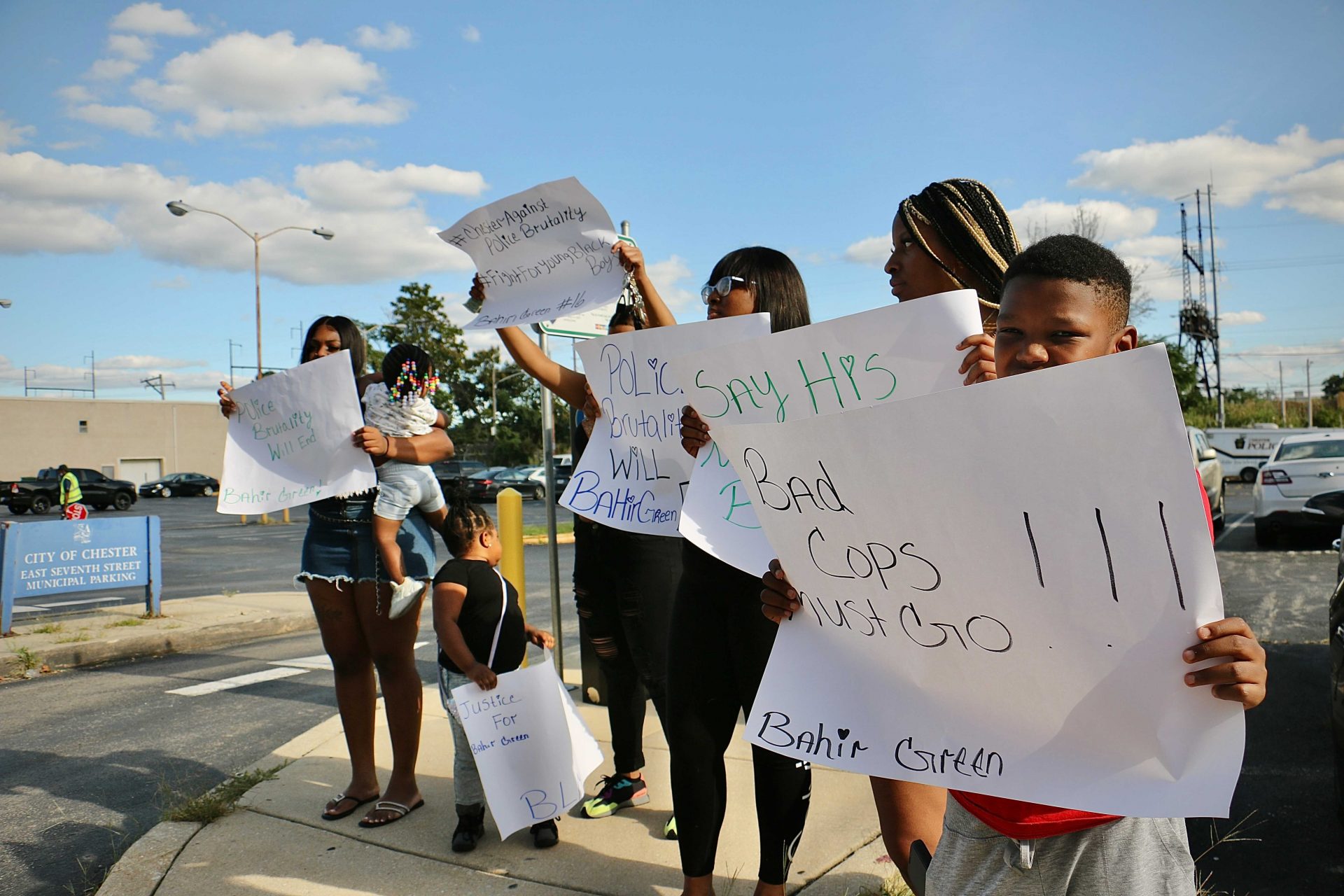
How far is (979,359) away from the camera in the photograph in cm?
184

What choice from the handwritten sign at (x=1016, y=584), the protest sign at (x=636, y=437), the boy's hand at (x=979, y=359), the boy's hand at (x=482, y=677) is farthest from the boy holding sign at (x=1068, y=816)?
the boy's hand at (x=482, y=677)

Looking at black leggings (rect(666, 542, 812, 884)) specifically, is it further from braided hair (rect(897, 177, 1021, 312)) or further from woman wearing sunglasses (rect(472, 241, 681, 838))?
braided hair (rect(897, 177, 1021, 312))

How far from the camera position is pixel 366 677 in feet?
12.4

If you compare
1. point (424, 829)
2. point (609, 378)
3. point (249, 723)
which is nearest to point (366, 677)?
point (424, 829)

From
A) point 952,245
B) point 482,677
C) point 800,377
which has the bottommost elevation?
point 482,677

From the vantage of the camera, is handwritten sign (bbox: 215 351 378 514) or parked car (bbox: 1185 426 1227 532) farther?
parked car (bbox: 1185 426 1227 532)

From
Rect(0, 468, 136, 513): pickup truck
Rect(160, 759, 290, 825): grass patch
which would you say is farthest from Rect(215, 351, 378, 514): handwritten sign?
Rect(0, 468, 136, 513): pickup truck

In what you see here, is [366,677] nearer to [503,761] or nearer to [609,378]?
[503,761]

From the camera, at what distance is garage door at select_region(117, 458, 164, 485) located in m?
60.7

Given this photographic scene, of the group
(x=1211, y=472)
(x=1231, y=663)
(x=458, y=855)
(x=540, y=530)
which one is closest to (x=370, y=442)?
(x=458, y=855)

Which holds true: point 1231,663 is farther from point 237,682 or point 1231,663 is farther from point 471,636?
point 237,682

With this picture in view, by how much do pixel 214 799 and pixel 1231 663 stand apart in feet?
12.8

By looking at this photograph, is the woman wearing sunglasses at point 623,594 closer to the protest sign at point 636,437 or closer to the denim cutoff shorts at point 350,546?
the protest sign at point 636,437

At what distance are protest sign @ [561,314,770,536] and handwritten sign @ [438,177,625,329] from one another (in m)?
0.36
